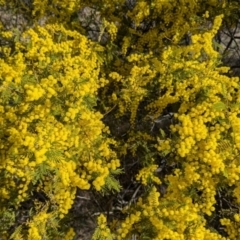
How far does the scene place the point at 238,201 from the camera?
14.0 ft

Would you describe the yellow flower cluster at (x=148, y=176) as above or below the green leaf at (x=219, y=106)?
below

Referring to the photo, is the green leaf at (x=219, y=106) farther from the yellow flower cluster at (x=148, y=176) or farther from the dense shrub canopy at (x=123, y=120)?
the yellow flower cluster at (x=148, y=176)

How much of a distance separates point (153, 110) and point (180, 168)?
64cm

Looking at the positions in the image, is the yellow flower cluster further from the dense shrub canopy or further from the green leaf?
the green leaf

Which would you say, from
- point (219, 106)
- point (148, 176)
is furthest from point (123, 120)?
point (219, 106)

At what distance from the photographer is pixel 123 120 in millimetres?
5305

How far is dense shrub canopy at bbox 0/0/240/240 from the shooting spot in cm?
399

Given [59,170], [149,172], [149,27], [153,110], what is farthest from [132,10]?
[59,170]

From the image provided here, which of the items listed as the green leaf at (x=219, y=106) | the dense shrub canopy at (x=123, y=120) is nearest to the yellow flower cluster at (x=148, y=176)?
the dense shrub canopy at (x=123, y=120)

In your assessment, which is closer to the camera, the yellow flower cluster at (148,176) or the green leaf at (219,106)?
the green leaf at (219,106)

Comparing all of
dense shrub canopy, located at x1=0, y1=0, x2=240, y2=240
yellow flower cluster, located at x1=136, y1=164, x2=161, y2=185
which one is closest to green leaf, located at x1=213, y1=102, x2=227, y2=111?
dense shrub canopy, located at x1=0, y1=0, x2=240, y2=240

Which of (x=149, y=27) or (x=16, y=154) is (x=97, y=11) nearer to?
(x=149, y=27)

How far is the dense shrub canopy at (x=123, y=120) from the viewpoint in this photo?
3.99 meters

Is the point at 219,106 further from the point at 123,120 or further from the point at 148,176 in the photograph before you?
the point at 123,120
